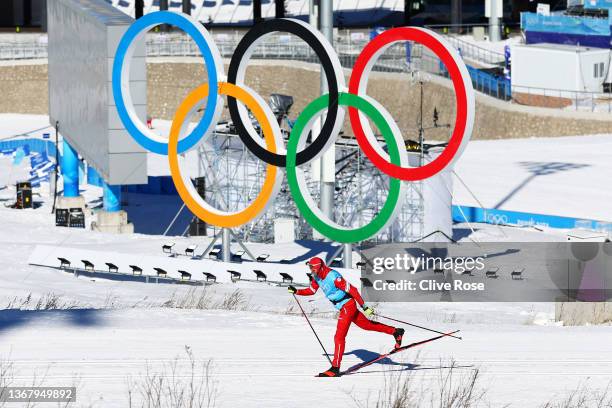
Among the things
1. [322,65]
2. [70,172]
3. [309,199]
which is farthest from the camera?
[70,172]

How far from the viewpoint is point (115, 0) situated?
94562 millimetres

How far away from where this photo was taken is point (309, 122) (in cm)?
2686

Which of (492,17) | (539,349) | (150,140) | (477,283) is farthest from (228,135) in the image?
(492,17)

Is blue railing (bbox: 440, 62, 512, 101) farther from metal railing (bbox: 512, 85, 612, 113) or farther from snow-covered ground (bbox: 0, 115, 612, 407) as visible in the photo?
snow-covered ground (bbox: 0, 115, 612, 407)

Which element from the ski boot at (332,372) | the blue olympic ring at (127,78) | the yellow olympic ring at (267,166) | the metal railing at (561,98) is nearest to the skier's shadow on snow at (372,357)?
the ski boot at (332,372)

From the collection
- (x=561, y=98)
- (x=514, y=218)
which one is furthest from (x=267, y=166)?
(x=561, y=98)

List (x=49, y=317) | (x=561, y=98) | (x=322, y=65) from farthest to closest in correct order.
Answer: (x=561, y=98), (x=322, y=65), (x=49, y=317)

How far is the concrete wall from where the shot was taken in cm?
5644

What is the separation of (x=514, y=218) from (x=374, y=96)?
26.8 m

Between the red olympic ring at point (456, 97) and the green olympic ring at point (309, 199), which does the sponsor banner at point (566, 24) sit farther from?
the red olympic ring at point (456, 97)

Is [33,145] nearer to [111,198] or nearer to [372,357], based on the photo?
[111,198]

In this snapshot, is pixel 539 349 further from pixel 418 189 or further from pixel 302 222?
pixel 302 222

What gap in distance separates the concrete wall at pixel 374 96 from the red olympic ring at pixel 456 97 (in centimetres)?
2343

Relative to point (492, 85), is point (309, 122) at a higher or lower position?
higher
